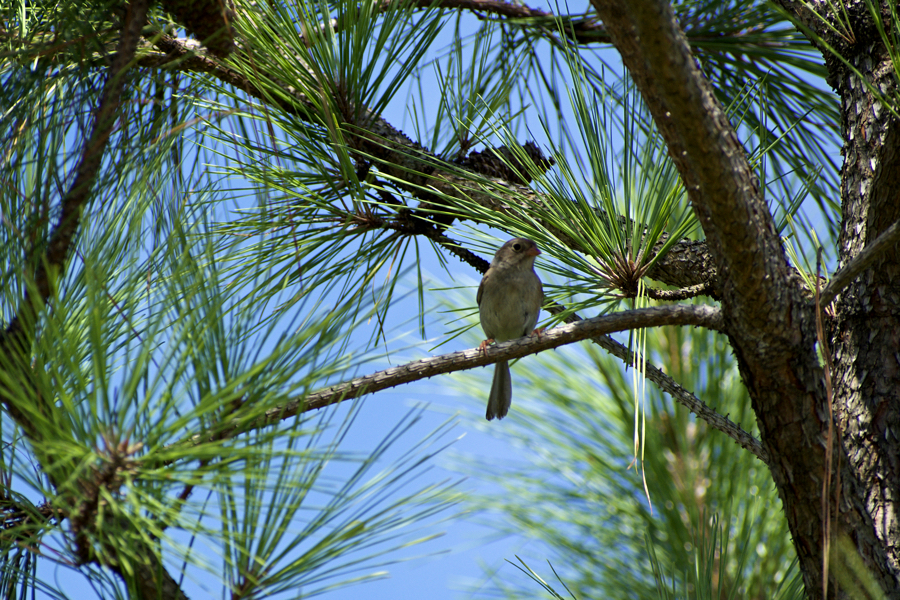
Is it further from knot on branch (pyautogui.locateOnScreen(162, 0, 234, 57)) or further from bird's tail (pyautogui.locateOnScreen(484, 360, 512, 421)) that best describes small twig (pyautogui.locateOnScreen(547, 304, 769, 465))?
bird's tail (pyautogui.locateOnScreen(484, 360, 512, 421))

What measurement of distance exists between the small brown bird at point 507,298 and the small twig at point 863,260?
2.21 m

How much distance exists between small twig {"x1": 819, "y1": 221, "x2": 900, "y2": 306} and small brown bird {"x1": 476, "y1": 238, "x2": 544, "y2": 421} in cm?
221

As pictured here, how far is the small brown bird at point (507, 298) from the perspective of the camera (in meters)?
3.77

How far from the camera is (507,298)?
12.5ft

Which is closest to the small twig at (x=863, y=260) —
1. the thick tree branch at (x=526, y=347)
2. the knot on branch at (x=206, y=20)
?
the thick tree branch at (x=526, y=347)

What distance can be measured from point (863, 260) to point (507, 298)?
7.86 ft

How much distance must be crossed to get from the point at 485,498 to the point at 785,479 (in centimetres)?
202

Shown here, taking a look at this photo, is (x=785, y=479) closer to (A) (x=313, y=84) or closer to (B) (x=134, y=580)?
(B) (x=134, y=580)

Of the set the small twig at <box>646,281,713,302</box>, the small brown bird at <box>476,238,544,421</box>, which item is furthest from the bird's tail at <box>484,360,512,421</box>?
the small twig at <box>646,281,713,302</box>

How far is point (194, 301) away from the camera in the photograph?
1.11m

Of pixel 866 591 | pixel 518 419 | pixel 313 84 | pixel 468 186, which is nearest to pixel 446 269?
pixel 468 186

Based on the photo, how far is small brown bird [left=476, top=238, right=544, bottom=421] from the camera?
377 centimetres

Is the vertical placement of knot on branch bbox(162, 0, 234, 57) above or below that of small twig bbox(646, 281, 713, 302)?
above

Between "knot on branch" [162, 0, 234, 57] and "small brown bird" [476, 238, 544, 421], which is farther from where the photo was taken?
"small brown bird" [476, 238, 544, 421]
